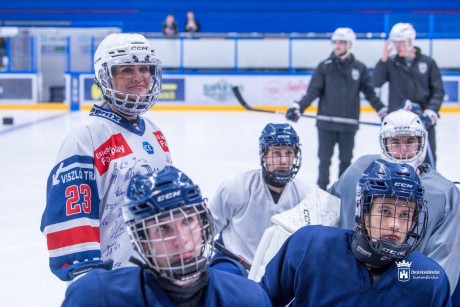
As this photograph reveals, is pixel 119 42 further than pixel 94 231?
Yes

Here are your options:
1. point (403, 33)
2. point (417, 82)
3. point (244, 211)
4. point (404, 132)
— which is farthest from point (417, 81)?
point (244, 211)

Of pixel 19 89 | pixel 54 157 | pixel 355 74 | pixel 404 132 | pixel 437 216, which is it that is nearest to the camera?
pixel 437 216

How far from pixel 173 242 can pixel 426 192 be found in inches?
52.6

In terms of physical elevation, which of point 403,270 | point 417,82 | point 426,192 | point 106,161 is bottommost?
point 403,270

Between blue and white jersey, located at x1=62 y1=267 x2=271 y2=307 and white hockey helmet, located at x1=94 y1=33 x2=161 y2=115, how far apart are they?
0.70m

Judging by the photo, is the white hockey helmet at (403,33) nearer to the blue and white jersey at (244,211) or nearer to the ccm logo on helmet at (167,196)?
the blue and white jersey at (244,211)

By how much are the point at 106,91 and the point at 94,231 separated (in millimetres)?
365

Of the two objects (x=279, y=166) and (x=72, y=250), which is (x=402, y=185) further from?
(x=279, y=166)

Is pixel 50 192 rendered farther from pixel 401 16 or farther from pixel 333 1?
pixel 333 1

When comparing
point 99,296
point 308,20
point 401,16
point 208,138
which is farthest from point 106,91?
point 308,20

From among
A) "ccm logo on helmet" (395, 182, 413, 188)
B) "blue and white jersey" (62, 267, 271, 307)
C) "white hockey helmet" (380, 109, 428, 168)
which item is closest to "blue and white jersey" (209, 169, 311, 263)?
"white hockey helmet" (380, 109, 428, 168)

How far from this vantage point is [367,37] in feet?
46.6

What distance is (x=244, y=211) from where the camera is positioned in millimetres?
3070

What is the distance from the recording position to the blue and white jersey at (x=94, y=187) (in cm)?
185
